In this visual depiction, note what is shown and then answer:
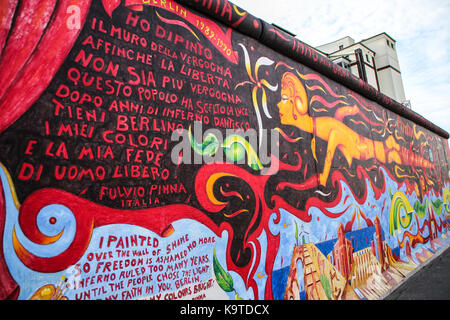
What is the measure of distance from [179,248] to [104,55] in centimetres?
115

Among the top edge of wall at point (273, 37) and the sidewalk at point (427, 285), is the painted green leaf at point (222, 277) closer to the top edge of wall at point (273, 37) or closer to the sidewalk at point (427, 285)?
the top edge of wall at point (273, 37)

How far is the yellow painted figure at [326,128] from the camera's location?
246 cm

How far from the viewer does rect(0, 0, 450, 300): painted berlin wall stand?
107 cm

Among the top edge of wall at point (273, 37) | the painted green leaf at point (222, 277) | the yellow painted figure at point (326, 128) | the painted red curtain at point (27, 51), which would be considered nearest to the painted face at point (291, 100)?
the yellow painted figure at point (326, 128)

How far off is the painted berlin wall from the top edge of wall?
2 centimetres

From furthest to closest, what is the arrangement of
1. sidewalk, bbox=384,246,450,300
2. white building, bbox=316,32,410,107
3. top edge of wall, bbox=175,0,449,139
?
white building, bbox=316,32,410,107 → sidewalk, bbox=384,246,450,300 → top edge of wall, bbox=175,0,449,139

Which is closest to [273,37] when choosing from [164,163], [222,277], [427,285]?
[164,163]

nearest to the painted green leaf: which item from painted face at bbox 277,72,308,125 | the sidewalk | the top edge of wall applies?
painted face at bbox 277,72,308,125

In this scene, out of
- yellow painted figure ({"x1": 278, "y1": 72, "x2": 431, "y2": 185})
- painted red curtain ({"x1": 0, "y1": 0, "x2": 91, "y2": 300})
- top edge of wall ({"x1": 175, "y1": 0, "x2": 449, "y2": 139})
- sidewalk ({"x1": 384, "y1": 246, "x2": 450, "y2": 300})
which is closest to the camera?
painted red curtain ({"x1": 0, "y1": 0, "x2": 91, "y2": 300})

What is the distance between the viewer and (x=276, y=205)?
204cm

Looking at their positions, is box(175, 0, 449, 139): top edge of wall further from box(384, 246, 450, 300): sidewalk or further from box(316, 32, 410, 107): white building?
box(316, 32, 410, 107): white building

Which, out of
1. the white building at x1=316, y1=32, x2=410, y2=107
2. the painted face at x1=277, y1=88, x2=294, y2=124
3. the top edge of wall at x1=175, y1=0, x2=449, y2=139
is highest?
the white building at x1=316, y1=32, x2=410, y2=107

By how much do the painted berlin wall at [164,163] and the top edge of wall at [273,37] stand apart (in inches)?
0.8
